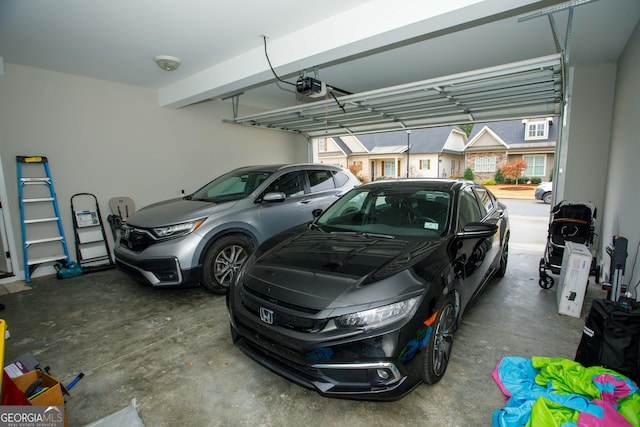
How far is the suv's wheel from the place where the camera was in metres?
3.55

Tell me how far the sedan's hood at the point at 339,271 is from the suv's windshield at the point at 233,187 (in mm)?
1929

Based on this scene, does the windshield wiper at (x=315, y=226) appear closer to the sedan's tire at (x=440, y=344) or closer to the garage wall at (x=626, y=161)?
the sedan's tire at (x=440, y=344)

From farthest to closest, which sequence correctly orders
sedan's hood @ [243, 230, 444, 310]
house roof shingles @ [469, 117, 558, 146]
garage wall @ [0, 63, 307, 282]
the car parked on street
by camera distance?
1. house roof shingles @ [469, 117, 558, 146]
2. the car parked on street
3. garage wall @ [0, 63, 307, 282]
4. sedan's hood @ [243, 230, 444, 310]

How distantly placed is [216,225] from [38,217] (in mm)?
3247

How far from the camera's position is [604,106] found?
460cm

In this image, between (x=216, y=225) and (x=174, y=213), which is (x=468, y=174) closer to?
(x=216, y=225)

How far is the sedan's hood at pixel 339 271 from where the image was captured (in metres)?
1.77

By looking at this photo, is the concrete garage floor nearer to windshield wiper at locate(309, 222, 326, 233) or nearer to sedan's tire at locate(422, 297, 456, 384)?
sedan's tire at locate(422, 297, 456, 384)

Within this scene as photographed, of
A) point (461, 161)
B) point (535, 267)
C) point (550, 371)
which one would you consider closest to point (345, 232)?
point (550, 371)

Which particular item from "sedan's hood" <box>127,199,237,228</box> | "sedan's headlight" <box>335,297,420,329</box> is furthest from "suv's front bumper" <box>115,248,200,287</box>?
"sedan's headlight" <box>335,297,420,329</box>

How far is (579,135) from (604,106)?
0.47 meters

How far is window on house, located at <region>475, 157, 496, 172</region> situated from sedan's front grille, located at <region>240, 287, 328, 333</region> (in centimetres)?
1992

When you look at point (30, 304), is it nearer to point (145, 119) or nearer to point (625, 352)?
point (145, 119)

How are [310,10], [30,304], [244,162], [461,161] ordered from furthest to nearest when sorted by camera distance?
[461,161], [244,162], [30,304], [310,10]
